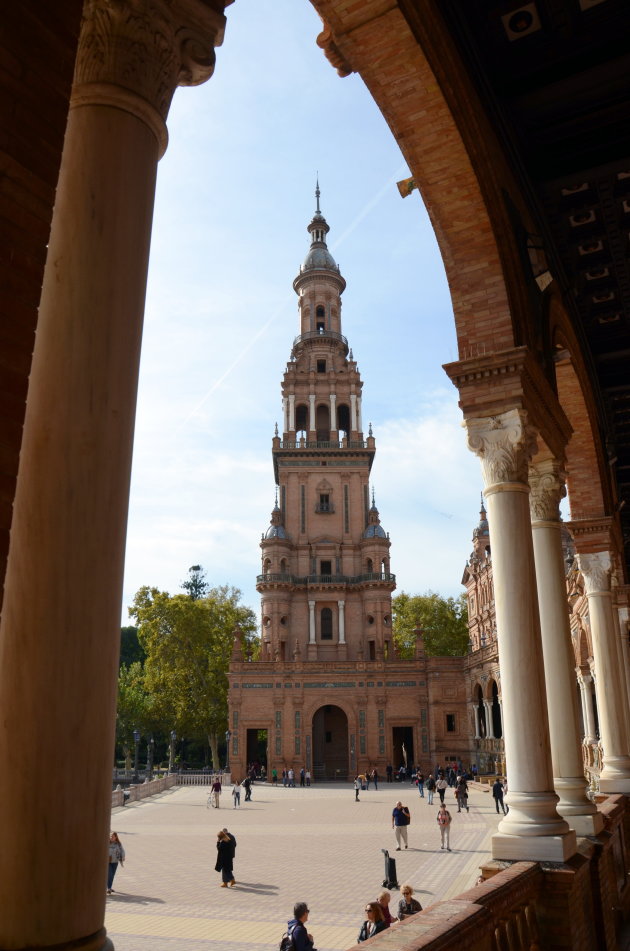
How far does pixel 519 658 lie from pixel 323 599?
167ft

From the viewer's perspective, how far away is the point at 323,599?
190 ft

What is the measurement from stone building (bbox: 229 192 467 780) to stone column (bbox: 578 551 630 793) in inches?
1555

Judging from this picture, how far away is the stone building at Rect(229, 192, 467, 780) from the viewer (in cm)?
5138

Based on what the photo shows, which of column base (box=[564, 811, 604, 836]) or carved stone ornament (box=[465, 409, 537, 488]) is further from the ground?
carved stone ornament (box=[465, 409, 537, 488])

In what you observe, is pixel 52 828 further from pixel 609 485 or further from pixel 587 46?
pixel 609 485

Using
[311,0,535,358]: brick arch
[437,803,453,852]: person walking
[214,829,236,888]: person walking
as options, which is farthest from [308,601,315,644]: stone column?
[311,0,535,358]: brick arch

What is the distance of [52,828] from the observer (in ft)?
7.77

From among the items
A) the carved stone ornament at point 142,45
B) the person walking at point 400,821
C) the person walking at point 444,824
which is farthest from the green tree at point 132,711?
the carved stone ornament at point 142,45

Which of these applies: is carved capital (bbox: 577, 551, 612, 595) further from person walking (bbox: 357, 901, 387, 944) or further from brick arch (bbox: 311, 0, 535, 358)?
person walking (bbox: 357, 901, 387, 944)

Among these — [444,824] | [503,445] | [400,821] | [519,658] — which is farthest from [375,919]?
[444,824]

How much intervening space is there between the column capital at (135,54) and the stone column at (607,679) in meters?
12.3

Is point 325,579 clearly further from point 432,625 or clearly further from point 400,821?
point 400,821

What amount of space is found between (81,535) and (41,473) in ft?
0.83

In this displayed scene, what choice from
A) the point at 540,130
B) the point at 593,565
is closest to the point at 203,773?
the point at 593,565
